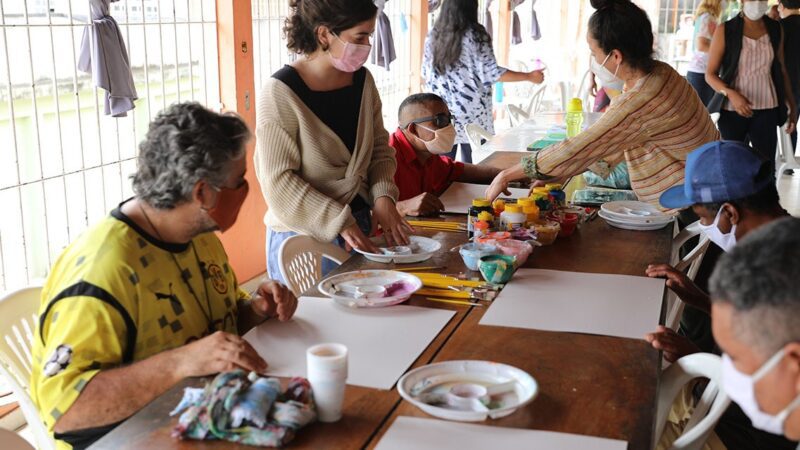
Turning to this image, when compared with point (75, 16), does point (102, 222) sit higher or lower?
lower

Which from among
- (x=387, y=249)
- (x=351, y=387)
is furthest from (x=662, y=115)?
(x=351, y=387)

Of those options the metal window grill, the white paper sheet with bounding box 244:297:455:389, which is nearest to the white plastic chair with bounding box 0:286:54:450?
the white paper sheet with bounding box 244:297:455:389

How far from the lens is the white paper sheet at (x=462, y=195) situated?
10.7 feet

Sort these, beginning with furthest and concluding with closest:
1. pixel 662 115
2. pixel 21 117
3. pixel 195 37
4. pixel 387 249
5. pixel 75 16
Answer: pixel 21 117
pixel 195 37
pixel 75 16
pixel 662 115
pixel 387 249

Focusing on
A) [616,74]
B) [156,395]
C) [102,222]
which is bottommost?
[156,395]

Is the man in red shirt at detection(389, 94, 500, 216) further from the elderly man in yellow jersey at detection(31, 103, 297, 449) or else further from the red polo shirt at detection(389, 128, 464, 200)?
the elderly man in yellow jersey at detection(31, 103, 297, 449)

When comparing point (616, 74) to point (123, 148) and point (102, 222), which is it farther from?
point (123, 148)

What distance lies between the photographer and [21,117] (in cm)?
534

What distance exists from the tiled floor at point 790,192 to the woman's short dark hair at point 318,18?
483 centimetres

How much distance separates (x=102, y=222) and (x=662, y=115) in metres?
1.95

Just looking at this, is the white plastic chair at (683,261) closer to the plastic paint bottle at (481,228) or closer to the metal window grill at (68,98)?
the plastic paint bottle at (481,228)

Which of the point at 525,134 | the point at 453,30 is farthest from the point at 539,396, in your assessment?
the point at 453,30

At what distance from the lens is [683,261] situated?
2857 mm

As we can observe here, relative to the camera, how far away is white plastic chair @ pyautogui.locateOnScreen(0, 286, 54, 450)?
1892 millimetres
